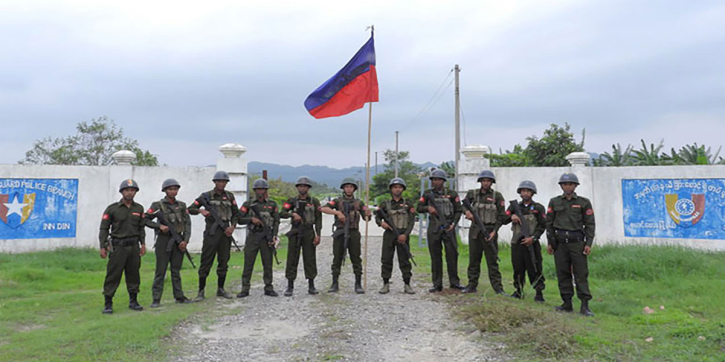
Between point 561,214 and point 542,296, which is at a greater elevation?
point 561,214

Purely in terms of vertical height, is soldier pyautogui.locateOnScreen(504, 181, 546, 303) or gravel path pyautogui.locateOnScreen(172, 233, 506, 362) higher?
soldier pyautogui.locateOnScreen(504, 181, 546, 303)

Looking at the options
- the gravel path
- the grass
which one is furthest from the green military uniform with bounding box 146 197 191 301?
the grass

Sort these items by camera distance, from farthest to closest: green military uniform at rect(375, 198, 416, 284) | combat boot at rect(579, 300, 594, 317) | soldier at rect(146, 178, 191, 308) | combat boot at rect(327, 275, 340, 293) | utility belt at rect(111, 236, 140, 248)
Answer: combat boot at rect(327, 275, 340, 293) → green military uniform at rect(375, 198, 416, 284) → soldier at rect(146, 178, 191, 308) → utility belt at rect(111, 236, 140, 248) → combat boot at rect(579, 300, 594, 317)

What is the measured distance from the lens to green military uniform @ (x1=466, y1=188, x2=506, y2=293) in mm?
7098

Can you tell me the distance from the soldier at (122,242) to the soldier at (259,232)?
1.44 m

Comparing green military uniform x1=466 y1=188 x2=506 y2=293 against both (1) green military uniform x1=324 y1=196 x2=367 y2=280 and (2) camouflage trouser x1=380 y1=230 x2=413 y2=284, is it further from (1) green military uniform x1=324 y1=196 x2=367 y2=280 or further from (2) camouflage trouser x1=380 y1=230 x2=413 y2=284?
(1) green military uniform x1=324 y1=196 x2=367 y2=280

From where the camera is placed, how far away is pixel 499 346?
4.67 meters

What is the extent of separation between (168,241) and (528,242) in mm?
4812

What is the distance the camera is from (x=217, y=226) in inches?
276

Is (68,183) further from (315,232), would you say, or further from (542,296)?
(542,296)

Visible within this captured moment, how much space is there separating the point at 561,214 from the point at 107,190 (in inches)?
382

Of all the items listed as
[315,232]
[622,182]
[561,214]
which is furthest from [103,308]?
[622,182]

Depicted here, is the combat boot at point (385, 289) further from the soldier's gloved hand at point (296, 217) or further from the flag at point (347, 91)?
the flag at point (347, 91)

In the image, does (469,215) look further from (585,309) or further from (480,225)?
(585,309)
